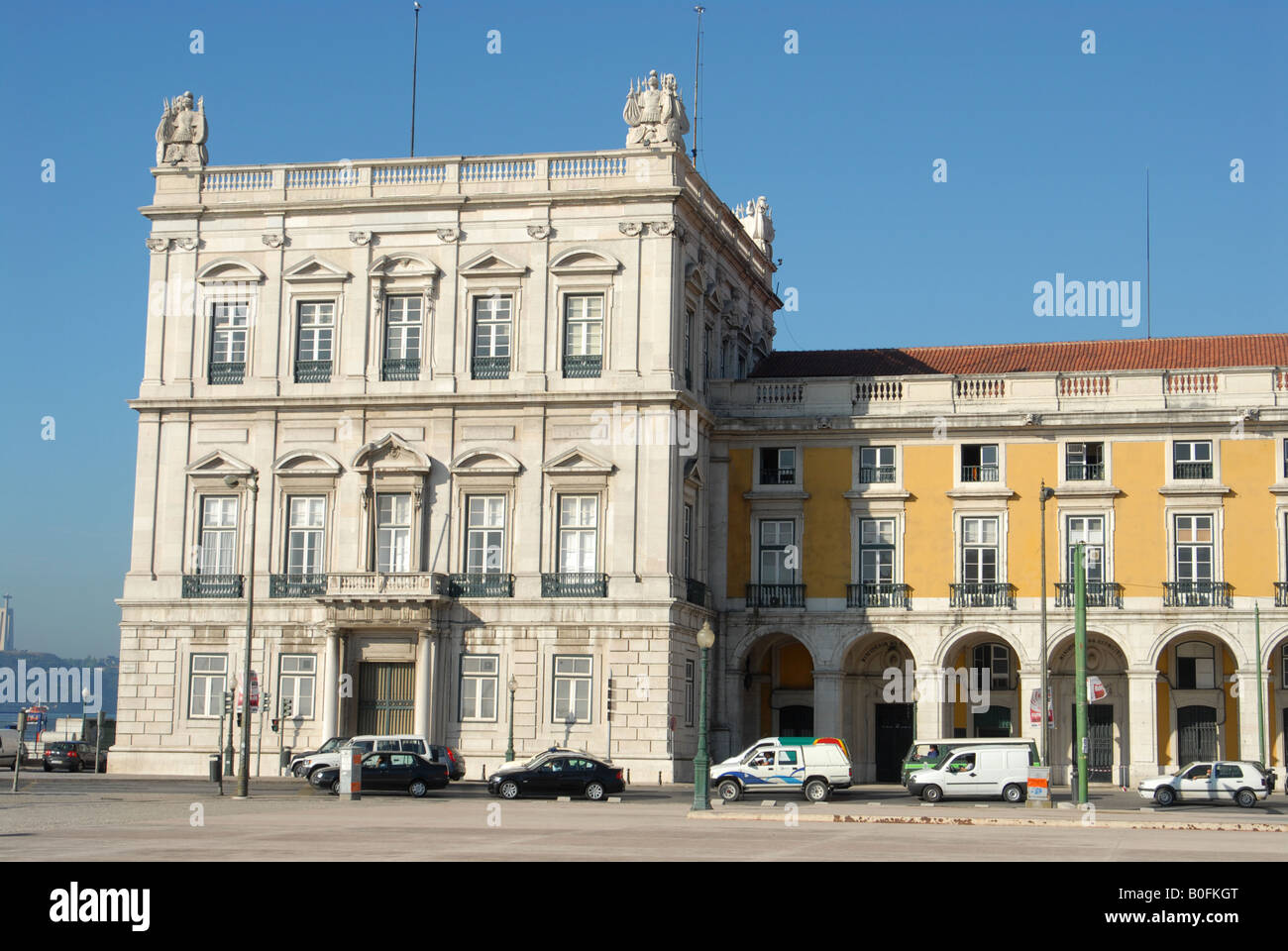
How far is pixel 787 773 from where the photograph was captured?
42219 millimetres

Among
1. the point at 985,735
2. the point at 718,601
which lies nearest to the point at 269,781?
the point at 718,601

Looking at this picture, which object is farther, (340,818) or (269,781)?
(269,781)

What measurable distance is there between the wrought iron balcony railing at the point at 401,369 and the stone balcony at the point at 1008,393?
10.1m

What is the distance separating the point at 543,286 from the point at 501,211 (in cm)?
279

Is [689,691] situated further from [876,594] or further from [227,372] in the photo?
[227,372]

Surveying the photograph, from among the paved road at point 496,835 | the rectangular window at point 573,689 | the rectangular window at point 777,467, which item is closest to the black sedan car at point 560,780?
the paved road at point 496,835

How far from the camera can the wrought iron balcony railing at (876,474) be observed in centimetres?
5531

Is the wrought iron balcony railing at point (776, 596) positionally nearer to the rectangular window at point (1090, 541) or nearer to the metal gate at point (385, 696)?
the rectangular window at point (1090, 541)

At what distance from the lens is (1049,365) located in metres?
57.5

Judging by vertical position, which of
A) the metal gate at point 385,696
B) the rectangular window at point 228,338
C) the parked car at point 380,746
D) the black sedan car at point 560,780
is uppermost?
the rectangular window at point 228,338

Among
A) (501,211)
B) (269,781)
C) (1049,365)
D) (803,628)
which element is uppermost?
(501,211)

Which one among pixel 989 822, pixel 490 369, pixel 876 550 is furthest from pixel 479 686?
pixel 989 822

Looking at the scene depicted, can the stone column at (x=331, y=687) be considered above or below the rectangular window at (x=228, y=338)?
below
